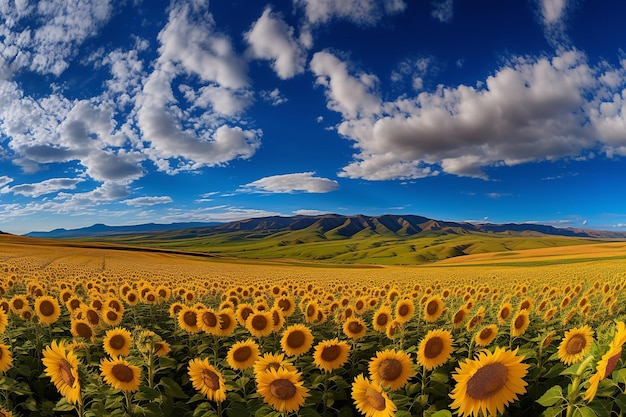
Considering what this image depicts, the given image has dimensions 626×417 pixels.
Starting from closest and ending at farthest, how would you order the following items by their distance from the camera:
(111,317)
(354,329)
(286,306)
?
(354,329) → (111,317) → (286,306)

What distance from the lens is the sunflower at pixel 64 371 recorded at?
12.8ft

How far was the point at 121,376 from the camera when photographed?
4211mm

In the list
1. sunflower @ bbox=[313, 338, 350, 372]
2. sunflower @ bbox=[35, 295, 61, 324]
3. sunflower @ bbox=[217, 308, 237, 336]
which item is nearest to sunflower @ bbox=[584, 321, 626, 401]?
sunflower @ bbox=[313, 338, 350, 372]

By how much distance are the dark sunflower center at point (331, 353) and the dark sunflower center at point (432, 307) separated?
296cm

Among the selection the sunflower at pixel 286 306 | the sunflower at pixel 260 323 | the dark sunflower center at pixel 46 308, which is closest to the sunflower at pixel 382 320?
the sunflower at pixel 260 323

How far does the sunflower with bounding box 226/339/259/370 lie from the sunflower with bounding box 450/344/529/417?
2.77 metres

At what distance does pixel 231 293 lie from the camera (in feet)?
38.8

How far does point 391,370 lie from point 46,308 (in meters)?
7.15

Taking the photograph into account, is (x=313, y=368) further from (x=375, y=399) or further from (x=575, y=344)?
(x=575, y=344)

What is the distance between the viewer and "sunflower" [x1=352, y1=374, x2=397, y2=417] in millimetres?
3633

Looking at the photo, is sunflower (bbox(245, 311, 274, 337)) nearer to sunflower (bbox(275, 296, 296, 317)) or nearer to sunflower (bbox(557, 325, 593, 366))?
sunflower (bbox(275, 296, 296, 317))

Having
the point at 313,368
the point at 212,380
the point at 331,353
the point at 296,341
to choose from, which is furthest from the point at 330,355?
the point at 212,380

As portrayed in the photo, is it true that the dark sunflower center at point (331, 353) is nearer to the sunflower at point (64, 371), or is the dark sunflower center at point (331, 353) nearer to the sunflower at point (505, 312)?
the sunflower at point (64, 371)

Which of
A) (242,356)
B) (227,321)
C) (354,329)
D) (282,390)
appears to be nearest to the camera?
(282,390)
